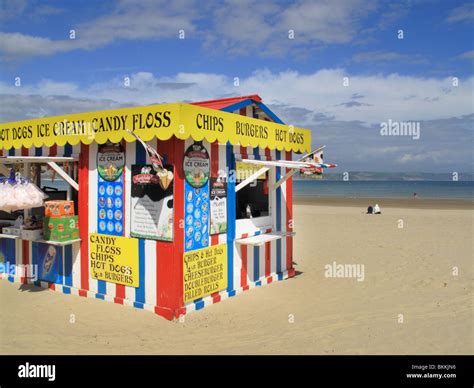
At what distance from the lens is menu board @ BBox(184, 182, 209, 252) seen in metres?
5.68

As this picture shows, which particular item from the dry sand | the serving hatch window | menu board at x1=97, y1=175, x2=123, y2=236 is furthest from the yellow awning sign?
the dry sand

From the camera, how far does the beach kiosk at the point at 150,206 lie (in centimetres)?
557

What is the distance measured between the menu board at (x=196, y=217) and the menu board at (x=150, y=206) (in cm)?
23

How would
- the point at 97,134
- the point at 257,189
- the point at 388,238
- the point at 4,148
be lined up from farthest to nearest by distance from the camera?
the point at 388,238
the point at 257,189
the point at 4,148
the point at 97,134

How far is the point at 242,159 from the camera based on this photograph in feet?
22.1

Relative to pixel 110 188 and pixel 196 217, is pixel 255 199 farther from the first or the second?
pixel 110 188

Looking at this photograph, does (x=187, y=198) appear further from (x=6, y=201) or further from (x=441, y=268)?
(x=441, y=268)

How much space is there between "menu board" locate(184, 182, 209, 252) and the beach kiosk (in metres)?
0.01

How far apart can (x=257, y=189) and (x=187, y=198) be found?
3029 millimetres

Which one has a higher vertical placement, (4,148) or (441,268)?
(4,148)

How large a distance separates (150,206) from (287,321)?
7.73ft

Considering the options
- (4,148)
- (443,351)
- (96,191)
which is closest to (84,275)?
(96,191)

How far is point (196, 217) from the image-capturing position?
5.85m

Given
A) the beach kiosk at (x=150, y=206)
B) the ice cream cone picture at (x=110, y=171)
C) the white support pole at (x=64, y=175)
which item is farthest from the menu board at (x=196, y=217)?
the white support pole at (x=64, y=175)
